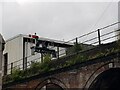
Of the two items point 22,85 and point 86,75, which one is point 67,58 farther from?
point 22,85

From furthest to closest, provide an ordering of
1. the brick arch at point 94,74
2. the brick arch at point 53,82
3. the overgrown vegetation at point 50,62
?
the brick arch at point 53,82
the overgrown vegetation at point 50,62
the brick arch at point 94,74

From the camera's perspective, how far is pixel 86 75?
18125 millimetres

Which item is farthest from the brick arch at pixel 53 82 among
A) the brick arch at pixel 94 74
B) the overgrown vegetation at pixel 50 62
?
the brick arch at pixel 94 74

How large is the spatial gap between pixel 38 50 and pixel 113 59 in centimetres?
1126

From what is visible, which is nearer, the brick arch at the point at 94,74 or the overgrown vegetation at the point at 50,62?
the brick arch at the point at 94,74

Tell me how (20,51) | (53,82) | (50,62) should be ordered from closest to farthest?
(53,82), (50,62), (20,51)

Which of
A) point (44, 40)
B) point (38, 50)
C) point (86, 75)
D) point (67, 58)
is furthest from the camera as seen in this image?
point (44, 40)

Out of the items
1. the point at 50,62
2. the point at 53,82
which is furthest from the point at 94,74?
the point at 50,62

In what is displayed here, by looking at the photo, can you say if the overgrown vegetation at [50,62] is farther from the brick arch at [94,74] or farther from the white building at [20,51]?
the white building at [20,51]

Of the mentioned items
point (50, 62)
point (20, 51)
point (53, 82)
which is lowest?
point (53, 82)

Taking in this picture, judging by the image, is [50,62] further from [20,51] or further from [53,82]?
[20,51]

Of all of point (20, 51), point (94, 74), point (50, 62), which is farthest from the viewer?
point (20, 51)

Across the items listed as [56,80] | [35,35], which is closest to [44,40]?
[35,35]

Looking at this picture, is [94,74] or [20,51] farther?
[20,51]
